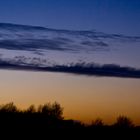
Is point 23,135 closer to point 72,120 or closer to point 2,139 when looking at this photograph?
point 2,139

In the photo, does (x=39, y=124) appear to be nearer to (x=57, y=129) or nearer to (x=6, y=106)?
(x=57, y=129)

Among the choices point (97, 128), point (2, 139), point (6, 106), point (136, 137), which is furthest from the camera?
point (6, 106)

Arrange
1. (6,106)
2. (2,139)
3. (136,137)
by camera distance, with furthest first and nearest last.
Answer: (6,106) → (136,137) → (2,139)

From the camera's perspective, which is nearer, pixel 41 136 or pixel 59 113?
pixel 41 136

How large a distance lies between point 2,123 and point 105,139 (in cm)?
1170

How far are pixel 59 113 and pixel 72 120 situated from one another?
23.9 meters

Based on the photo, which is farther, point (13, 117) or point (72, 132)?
point (13, 117)

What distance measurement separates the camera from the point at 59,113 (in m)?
104

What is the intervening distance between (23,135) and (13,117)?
424 inches

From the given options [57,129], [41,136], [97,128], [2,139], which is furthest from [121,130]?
[2,139]

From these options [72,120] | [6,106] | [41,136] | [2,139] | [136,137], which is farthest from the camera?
[6,106]

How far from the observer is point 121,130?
68.2 m

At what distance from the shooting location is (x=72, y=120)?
80.1 meters

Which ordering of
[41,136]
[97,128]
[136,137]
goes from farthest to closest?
1. [97,128]
2. [136,137]
3. [41,136]
